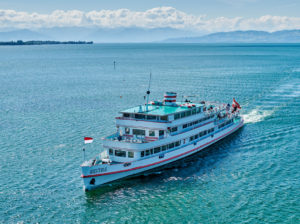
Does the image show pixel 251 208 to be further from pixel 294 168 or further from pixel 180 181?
pixel 294 168

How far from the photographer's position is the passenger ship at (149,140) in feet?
108

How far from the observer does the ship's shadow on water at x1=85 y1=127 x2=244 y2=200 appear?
105ft

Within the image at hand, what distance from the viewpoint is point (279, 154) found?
39625mm

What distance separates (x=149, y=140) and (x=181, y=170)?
5.38 metres

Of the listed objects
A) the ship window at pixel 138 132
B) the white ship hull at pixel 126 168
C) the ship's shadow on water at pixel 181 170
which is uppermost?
the ship window at pixel 138 132

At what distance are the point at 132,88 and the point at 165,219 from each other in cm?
6372

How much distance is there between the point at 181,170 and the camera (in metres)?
36.7

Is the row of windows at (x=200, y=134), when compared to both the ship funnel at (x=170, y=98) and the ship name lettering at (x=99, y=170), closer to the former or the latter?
the ship funnel at (x=170, y=98)

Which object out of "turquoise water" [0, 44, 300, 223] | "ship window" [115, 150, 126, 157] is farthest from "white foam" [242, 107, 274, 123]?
Answer: "ship window" [115, 150, 126, 157]

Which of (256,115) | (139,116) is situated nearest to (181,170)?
(139,116)

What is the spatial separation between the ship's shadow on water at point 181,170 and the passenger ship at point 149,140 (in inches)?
23.9

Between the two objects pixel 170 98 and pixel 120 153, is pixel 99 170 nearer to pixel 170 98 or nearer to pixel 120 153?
pixel 120 153

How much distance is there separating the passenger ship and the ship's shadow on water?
607 mm

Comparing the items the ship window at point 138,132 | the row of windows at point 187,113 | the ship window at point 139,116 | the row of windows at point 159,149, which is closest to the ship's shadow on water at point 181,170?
the row of windows at point 159,149
